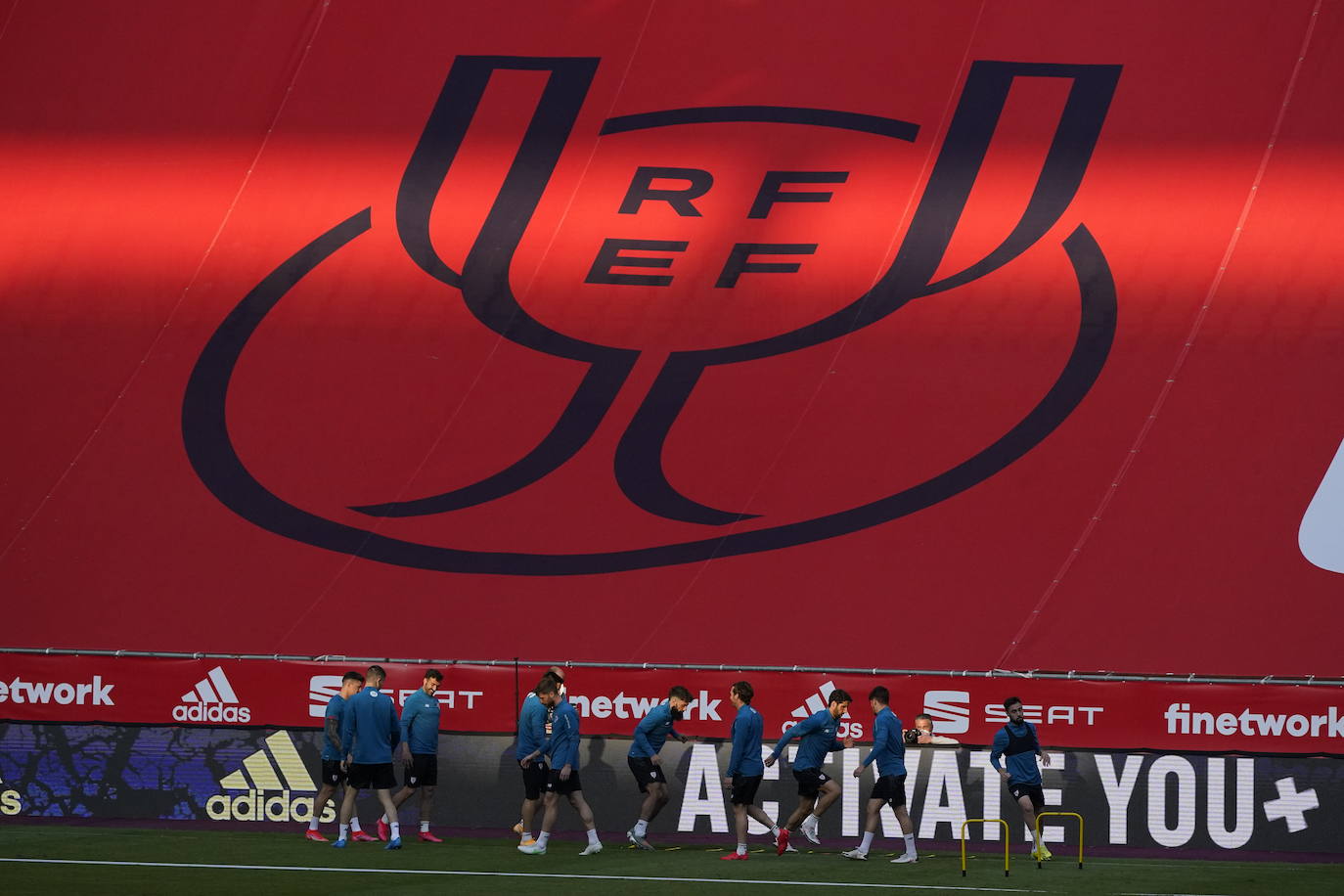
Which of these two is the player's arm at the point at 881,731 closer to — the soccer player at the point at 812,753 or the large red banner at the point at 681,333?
the soccer player at the point at 812,753

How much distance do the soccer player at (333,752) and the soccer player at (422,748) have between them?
0.51 m

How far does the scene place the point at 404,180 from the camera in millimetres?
20609

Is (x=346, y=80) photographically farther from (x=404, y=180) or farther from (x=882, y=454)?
(x=882, y=454)

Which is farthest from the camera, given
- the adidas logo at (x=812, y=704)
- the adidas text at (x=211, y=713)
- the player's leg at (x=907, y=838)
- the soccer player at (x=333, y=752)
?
the adidas text at (x=211, y=713)

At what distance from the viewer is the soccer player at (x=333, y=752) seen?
15039mm

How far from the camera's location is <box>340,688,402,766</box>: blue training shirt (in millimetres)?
14781

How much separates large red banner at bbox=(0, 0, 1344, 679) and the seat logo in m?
0.05

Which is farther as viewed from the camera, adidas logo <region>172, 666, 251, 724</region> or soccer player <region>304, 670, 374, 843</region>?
adidas logo <region>172, 666, 251, 724</region>

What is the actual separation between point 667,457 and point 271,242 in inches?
210

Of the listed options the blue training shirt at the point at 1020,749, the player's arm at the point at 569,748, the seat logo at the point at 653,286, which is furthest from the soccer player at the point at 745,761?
the seat logo at the point at 653,286

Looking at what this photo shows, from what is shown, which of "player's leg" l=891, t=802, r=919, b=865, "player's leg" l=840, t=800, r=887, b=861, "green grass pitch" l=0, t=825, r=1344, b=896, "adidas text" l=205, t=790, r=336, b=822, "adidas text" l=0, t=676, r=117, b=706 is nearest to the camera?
"green grass pitch" l=0, t=825, r=1344, b=896

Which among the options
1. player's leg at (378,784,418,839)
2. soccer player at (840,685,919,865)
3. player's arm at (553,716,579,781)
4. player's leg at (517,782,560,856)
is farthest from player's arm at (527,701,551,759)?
soccer player at (840,685,919,865)

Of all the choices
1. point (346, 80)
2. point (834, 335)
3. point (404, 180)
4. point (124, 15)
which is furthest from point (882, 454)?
point (124, 15)

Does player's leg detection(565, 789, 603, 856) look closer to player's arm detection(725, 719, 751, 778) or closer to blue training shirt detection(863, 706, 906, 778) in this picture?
player's arm detection(725, 719, 751, 778)
